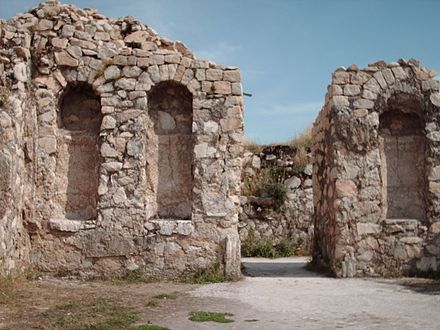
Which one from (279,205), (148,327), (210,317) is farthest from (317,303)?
(279,205)

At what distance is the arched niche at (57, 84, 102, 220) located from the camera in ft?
27.7

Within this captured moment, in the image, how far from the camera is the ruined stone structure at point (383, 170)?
8383mm

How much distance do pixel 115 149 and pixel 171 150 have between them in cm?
95

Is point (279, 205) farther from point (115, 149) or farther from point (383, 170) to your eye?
point (115, 149)

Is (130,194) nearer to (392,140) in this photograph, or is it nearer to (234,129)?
(234,129)

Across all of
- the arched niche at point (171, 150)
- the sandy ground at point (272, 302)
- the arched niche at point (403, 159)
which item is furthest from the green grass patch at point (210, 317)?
the arched niche at point (403, 159)

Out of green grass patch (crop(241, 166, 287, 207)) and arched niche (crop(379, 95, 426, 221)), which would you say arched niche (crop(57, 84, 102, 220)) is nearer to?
arched niche (crop(379, 95, 426, 221))

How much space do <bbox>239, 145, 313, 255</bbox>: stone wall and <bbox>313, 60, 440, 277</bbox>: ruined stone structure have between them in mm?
4696

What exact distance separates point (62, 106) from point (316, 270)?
18.2 feet

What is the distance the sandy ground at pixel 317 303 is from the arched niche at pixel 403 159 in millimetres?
1398

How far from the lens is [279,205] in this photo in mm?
13992

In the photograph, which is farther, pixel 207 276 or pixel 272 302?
pixel 207 276

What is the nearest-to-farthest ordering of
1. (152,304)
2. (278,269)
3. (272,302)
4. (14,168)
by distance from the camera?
(152,304) < (272,302) < (14,168) < (278,269)

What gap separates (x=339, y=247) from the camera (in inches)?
331
